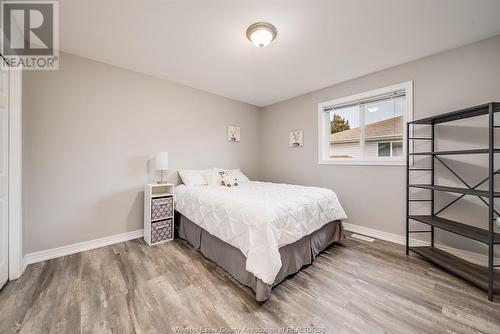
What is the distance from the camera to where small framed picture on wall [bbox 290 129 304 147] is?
368 centimetres

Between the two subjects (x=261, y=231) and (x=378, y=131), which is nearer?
(x=261, y=231)

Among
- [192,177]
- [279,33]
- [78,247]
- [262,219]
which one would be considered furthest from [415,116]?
[78,247]

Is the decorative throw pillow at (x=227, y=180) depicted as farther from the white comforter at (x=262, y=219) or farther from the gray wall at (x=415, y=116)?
the gray wall at (x=415, y=116)

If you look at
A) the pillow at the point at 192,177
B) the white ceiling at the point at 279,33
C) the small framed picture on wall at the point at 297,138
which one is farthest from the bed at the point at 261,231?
the white ceiling at the point at 279,33

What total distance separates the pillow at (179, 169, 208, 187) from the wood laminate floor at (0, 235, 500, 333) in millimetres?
1193

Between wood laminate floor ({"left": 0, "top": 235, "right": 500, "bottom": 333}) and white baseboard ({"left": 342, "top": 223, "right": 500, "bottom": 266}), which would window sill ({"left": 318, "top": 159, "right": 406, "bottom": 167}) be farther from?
wood laminate floor ({"left": 0, "top": 235, "right": 500, "bottom": 333})

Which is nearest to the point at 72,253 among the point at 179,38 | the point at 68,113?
the point at 68,113

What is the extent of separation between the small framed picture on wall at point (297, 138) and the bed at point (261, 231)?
1377mm

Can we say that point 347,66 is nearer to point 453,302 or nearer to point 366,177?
point 366,177

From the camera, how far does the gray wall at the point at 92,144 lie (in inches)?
84.6

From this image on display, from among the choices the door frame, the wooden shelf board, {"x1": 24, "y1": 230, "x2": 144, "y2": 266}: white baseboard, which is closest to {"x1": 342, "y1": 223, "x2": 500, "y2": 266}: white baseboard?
the wooden shelf board

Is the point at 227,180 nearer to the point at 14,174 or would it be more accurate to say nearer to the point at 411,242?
the point at 14,174

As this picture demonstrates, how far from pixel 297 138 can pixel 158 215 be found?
2749mm

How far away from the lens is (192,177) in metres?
3.11
